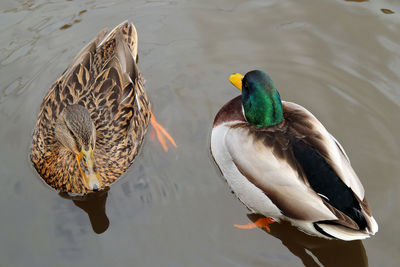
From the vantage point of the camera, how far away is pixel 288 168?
4.05m

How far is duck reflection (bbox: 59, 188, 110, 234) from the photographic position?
447 cm

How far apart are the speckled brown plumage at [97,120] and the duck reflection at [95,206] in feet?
0.30

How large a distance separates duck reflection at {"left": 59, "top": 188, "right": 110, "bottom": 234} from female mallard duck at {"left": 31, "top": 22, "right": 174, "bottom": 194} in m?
0.08

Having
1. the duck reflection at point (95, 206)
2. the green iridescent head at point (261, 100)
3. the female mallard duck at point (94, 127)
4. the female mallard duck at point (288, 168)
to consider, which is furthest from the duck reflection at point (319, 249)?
the female mallard duck at point (94, 127)

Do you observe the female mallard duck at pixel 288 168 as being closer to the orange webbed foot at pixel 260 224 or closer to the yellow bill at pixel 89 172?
the orange webbed foot at pixel 260 224

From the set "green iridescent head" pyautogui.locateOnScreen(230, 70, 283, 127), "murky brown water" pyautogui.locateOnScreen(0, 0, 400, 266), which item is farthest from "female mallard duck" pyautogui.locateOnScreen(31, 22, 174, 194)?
"green iridescent head" pyautogui.locateOnScreen(230, 70, 283, 127)

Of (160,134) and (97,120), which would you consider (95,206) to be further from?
(160,134)

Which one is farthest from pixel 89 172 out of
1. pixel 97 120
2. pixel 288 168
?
pixel 288 168

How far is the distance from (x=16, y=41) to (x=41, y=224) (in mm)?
2747

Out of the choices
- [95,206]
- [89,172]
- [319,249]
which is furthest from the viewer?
[95,206]

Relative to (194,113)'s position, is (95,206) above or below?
below

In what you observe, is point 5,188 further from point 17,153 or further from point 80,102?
point 80,102

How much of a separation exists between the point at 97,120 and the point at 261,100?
1.57 meters

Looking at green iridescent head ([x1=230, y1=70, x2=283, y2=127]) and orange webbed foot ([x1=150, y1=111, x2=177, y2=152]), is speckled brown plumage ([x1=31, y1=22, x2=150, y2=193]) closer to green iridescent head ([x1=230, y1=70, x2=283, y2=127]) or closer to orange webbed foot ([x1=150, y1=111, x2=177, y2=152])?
orange webbed foot ([x1=150, y1=111, x2=177, y2=152])
